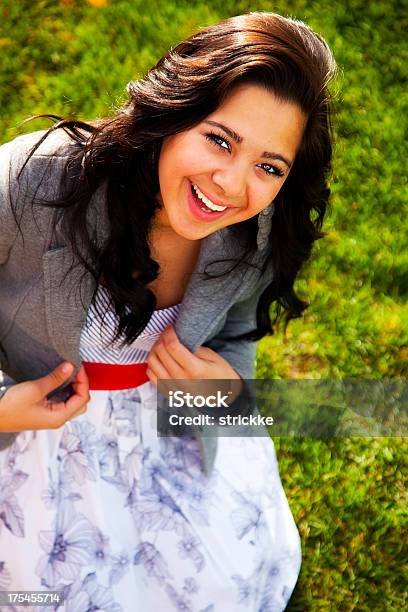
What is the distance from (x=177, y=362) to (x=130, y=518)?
1.57 ft

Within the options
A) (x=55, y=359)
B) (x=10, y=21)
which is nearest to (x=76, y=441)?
(x=55, y=359)

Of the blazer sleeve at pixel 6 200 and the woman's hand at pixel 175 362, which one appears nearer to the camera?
the blazer sleeve at pixel 6 200

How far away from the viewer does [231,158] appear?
1702 mm

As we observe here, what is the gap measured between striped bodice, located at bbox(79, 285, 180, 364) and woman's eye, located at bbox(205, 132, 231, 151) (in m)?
0.55

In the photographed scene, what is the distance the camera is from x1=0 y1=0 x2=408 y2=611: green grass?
275 cm

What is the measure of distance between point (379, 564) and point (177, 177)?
1.65 m

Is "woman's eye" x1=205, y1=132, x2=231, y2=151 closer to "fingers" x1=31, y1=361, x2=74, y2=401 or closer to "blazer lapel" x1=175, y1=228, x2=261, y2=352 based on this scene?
"blazer lapel" x1=175, y1=228, x2=261, y2=352

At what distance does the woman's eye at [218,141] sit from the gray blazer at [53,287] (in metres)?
0.31

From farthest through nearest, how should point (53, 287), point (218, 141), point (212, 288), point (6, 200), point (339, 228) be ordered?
1. point (339, 228)
2. point (212, 288)
3. point (53, 287)
4. point (6, 200)
5. point (218, 141)

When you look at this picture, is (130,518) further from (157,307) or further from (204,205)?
(204,205)

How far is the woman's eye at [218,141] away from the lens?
5.48 ft

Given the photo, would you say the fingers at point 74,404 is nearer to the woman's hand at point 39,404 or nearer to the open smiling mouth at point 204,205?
the woman's hand at point 39,404

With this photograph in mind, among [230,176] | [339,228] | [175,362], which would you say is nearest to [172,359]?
[175,362]
